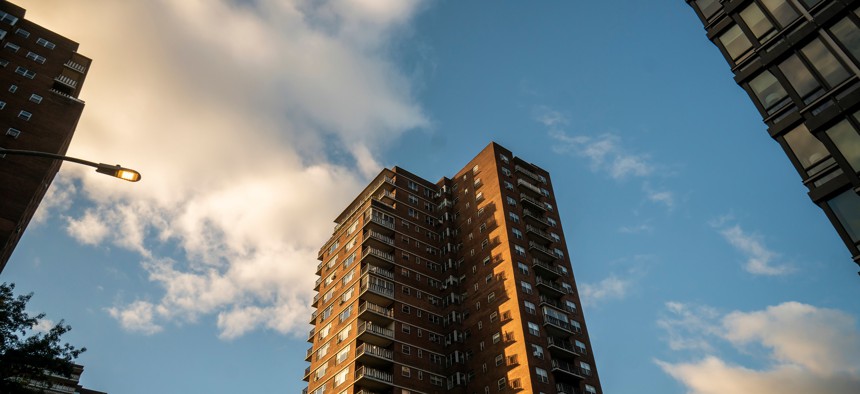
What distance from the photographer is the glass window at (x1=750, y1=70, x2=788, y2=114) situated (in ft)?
84.0

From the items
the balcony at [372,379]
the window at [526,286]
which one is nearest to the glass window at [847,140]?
the window at [526,286]

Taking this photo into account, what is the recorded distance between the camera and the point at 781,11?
2645 centimetres

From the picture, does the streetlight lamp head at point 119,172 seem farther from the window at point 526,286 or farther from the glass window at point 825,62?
the window at point 526,286

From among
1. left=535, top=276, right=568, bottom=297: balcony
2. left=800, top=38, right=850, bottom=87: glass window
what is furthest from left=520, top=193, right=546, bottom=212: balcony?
left=800, top=38, right=850, bottom=87: glass window

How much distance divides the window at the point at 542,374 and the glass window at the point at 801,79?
43510 millimetres

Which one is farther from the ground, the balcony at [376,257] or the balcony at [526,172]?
the balcony at [526,172]

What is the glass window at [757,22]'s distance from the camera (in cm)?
2669

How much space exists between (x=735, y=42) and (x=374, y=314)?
50808 millimetres

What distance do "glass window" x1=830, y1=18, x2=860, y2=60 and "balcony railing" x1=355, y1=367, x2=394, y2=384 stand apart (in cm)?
5233

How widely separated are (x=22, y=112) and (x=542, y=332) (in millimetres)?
68159

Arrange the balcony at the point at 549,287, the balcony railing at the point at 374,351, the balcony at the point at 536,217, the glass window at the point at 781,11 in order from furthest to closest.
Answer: the balcony at the point at 536,217, the balcony at the point at 549,287, the balcony railing at the point at 374,351, the glass window at the point at 781,11

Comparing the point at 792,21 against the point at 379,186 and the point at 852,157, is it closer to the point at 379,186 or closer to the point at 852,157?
the point at 852,157

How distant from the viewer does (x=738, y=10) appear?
28.3 m

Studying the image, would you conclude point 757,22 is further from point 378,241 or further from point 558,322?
point 378,241
